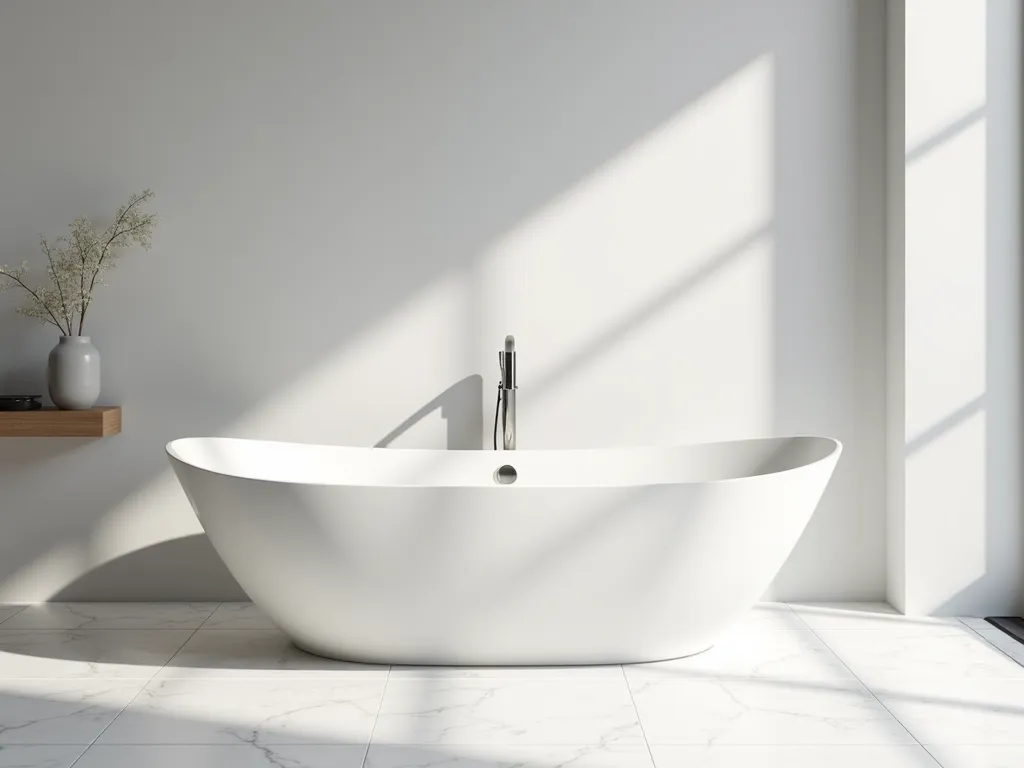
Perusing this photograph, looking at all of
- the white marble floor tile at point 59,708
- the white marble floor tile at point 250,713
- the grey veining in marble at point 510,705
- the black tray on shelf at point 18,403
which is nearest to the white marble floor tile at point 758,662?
the grey veining in marble at point 510,705

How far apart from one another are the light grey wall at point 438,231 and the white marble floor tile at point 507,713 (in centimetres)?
97

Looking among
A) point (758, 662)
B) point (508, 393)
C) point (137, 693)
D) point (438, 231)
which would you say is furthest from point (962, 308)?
point (137, 693)

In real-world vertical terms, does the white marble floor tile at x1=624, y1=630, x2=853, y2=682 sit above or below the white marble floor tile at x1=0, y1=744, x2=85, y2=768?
above

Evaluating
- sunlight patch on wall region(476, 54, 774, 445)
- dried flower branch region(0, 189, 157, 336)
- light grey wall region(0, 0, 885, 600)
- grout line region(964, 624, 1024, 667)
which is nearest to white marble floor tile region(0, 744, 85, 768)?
light grey wall region(0, 0, 885, 600)

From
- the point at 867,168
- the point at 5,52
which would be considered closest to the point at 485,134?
the point at 867,168

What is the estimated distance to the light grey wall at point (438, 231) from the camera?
3088 mm

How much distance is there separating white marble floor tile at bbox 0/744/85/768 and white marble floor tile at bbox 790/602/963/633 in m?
1.93

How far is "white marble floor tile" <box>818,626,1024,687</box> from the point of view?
2441 millimetres

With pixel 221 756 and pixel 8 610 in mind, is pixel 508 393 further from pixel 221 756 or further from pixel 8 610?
pixel 8 610

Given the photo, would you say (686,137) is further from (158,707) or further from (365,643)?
(158,707)

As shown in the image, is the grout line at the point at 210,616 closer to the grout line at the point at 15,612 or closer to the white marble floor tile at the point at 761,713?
the grout line at the point at 15,612

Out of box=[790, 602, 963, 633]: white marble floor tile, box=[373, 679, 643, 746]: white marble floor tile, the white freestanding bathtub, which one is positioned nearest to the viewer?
box=[373, 679, 643, 746]: white marble floor tile

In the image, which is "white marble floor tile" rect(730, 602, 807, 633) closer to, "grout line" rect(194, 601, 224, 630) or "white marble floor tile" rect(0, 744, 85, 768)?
"grout line" rect(194, 601, 224, 630)

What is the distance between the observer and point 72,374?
2924mm
